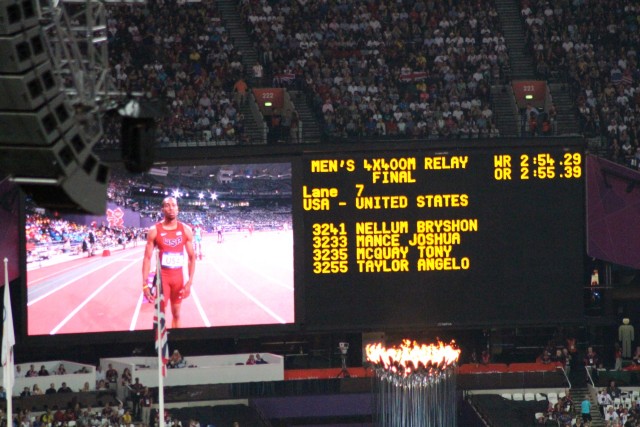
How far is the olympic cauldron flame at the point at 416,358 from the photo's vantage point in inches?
1277

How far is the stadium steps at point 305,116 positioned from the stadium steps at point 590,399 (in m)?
9.17

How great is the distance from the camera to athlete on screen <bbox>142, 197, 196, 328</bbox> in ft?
112

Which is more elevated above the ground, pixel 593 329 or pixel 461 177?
pixel 461 177

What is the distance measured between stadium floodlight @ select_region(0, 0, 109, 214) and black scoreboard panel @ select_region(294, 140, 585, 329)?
20.4 meters

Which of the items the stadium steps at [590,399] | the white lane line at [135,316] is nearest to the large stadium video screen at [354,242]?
the white lane line at [135,316]

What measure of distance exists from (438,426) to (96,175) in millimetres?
20528

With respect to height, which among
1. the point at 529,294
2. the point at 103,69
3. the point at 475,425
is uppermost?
the point at 103,69

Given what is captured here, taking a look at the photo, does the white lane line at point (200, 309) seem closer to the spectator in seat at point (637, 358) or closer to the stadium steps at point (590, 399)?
the stadium steps at point (590, 399)

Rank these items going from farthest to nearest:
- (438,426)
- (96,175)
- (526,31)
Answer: (526,31), (438,426), (96,175)

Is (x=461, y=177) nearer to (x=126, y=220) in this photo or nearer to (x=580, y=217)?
(x=580, y=217)

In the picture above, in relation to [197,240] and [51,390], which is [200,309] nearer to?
[197,240]

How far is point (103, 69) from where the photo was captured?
46.6 ft

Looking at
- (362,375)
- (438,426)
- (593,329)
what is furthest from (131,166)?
(593,329)

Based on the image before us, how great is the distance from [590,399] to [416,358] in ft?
18.7
